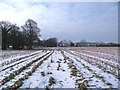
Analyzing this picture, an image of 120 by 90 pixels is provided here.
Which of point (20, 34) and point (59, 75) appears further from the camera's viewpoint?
point (20, 34)

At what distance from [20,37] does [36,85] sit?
69.7 m

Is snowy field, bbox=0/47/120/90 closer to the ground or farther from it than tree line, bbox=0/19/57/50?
closer to the ground

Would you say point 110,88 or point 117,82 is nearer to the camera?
point 110,88

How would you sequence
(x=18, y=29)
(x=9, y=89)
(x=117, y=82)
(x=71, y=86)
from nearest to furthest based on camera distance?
1. (x=9, y=89)
2. (x=71, y=86)
3. (x=117, y=82)
4. (x=18, y=29)

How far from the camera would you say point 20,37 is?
7806cm

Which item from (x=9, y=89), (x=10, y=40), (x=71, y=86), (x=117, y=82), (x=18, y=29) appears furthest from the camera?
(x=18, y=29)

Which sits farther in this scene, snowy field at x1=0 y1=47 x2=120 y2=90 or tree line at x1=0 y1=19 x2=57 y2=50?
tree line at x1=0 y1=19 x2=57 y2=50

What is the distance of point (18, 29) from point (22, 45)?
5.88 meters

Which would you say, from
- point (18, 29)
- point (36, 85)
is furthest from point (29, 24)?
point (36, 85)

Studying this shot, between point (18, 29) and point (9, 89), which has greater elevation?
point (18, 29)

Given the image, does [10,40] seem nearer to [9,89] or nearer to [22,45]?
[22,45]

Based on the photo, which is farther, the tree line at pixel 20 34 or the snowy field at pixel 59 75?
the tree line at pixel 20 34

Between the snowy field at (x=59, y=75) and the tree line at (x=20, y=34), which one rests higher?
the tree line at (x=20, y=34)

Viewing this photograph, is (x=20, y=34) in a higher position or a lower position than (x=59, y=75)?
higher
